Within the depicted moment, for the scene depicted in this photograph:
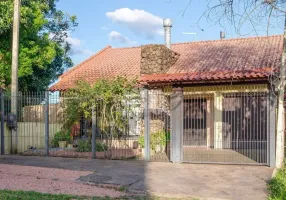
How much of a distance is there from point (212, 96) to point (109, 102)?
4.28 m

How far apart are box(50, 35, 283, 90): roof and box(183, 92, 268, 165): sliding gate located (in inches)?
37.5

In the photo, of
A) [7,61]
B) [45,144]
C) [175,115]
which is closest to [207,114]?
[175,115]

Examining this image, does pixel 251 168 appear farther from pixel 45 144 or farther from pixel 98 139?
pixel 45 144

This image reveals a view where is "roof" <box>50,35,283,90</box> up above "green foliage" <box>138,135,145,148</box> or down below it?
above

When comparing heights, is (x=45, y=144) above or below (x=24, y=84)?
below

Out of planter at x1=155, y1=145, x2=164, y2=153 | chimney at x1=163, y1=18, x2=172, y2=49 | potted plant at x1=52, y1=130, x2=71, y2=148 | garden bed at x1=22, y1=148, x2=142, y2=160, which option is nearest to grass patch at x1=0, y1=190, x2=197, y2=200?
garden bed at x1=22, y1=148, x2=142, y2=160

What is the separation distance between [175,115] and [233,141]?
3687mm

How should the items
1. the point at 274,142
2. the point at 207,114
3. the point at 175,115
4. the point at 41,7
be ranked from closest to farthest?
the point at 274,142
the point at 175,115
the point at 207,114
the point at 41,7

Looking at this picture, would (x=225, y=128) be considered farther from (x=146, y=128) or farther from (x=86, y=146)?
(x=86, y=146)

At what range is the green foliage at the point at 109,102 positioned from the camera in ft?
40.8

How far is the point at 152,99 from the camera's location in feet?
40.3

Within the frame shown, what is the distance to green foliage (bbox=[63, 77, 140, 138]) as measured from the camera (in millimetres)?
12438

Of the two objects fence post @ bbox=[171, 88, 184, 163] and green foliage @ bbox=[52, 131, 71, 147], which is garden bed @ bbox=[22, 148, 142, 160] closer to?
green foliage @ bbox=[52, 131, 71, 147]

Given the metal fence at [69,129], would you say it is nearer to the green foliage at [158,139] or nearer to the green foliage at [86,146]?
the green foliage at [86,146]
